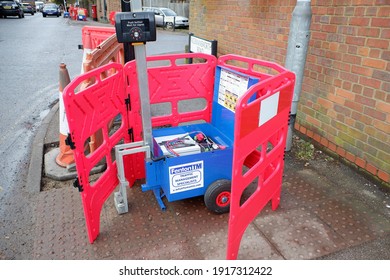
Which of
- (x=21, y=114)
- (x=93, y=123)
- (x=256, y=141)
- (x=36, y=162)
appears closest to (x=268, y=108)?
(x=256, y=141)

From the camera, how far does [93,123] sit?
2.65 metres

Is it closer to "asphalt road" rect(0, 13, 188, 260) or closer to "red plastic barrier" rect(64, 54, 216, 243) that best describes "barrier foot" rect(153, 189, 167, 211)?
"red plastic barrier" rect(64, 54, 216, 243)

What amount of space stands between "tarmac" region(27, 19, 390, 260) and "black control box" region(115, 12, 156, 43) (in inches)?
63.3

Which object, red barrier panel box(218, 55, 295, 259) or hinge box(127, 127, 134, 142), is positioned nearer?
red barrier panel box(218, 55, 295, 259)

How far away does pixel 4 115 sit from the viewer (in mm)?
6090

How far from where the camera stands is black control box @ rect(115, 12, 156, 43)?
95.9 inches

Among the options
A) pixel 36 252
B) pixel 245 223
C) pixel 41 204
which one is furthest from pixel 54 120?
pixel 245 223

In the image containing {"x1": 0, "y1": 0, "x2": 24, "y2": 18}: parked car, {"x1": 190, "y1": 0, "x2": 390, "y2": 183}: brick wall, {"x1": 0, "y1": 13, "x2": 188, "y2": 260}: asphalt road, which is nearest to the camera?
{"x1": 0, "y1": 13, "x2": 188, "y2": 260}: asphalt road

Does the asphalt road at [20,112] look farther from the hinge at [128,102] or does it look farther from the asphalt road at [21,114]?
the hinge at [128,102]

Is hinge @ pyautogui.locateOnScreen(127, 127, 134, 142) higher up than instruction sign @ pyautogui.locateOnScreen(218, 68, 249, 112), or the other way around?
instruction sign @ pyautogui.locateOnScreen(218, 68, 249, 112)

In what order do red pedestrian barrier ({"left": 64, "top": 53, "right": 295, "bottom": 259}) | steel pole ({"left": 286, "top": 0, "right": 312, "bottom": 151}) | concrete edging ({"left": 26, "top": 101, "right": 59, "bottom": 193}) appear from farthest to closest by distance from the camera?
1. concrete edging ({"left": 26, "top": 101, "right": 59, "bottom": 193})
2. steel pole ({"left": 286, "top": 0, "right": 312, "bottom": 151})
3. red pedestrian barrier ({"left": 64, "top": 53, "right": 295, "bottom": 259})

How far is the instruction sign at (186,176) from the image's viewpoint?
2.86m

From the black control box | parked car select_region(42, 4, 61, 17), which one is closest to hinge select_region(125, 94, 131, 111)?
the black control box

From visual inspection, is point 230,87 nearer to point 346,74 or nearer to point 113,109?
point 113,109
